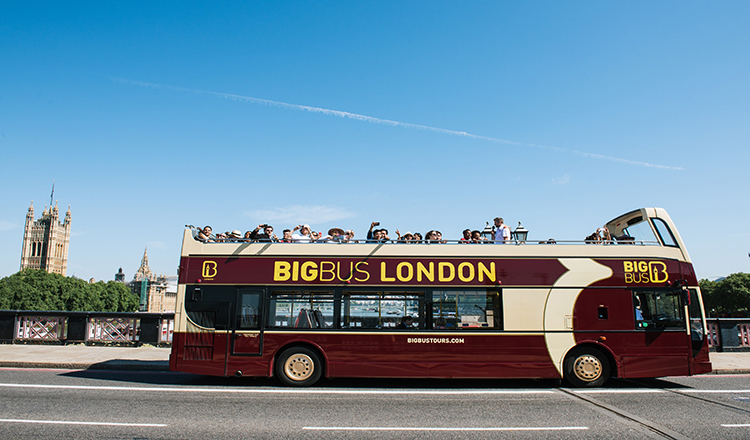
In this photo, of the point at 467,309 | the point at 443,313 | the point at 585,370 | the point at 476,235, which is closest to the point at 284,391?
the point at 443,313

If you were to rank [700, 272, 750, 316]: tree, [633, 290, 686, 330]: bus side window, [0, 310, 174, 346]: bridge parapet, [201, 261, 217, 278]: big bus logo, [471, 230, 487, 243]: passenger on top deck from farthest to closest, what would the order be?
1. [700, 272, 750, 316]: tree
2. [0, 310, 174, 346]: bridge parapet
3. [471, 230, 487, 243]: passenger on top deck
4. [201, 261, 217, 278]: big bus logo
5. [633, 290, 686, 330]: bus side window

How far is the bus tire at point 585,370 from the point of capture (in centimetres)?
941

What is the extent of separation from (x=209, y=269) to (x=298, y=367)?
277 centimetres

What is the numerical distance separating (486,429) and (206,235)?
7.06 metres

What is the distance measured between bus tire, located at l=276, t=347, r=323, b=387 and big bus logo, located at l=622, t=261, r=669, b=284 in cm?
664

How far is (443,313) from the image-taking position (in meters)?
9.46

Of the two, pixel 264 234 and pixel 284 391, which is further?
pixel 264 234

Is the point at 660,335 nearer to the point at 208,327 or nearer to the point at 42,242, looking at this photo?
the point at 208,327

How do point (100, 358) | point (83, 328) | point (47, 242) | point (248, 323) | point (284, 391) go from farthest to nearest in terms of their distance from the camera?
point (47, 242) → point (83, 328) → point (100, 358) → point (248, 323) → point (284, 391)

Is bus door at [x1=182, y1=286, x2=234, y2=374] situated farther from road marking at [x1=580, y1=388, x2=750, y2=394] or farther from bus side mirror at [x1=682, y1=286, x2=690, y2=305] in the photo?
bus side mirror at [x1=682, y1=286, x2=690, y2=305]

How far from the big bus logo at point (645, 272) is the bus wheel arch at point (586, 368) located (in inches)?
63.2

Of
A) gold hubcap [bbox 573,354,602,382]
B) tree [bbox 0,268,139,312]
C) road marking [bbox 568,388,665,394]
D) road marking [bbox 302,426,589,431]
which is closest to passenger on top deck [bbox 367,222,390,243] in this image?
road marking [bbox 302,426,589,431]

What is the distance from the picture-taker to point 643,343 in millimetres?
9398

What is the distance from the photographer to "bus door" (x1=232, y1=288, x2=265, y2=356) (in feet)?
31.0
